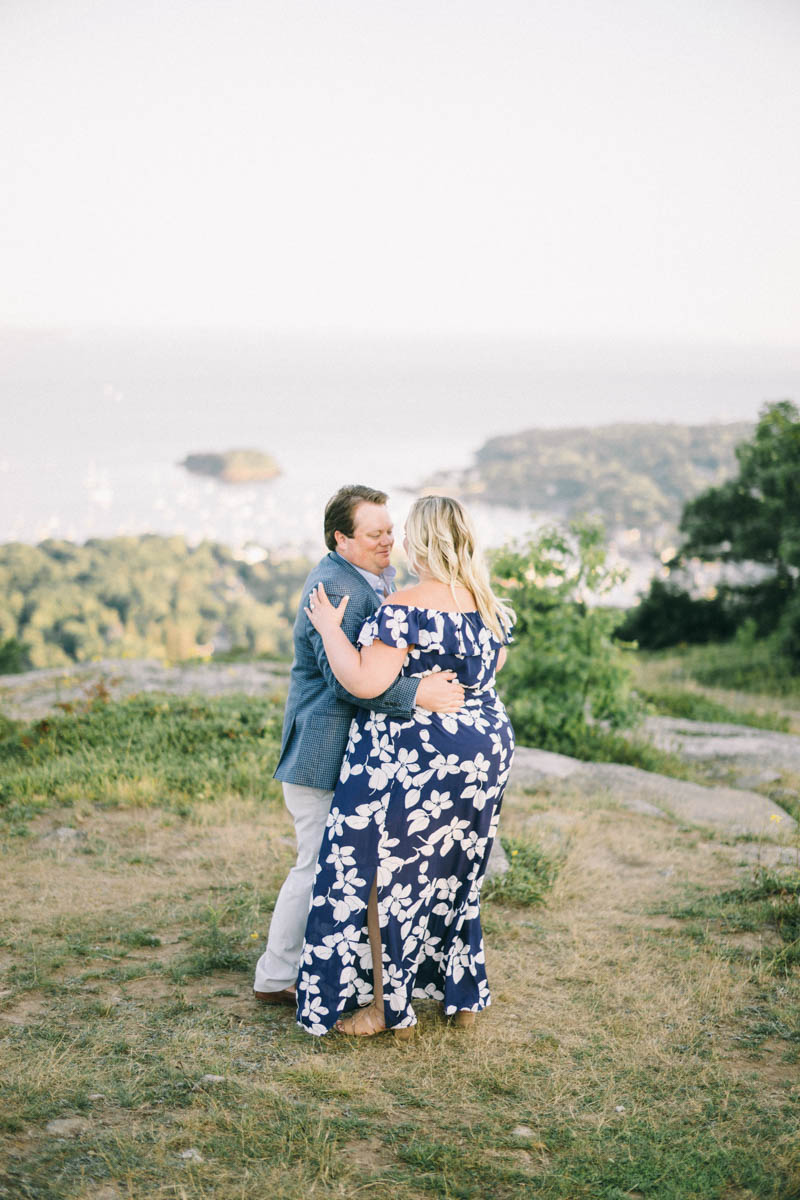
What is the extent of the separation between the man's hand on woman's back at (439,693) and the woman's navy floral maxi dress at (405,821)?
38 mm

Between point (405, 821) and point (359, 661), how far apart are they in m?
0.68

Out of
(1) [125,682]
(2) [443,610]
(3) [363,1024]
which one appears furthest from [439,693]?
(1) [125,682]

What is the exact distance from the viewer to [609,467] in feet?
179

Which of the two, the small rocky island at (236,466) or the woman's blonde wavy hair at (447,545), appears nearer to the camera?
the woman's blonde wavy hair at (447,545)

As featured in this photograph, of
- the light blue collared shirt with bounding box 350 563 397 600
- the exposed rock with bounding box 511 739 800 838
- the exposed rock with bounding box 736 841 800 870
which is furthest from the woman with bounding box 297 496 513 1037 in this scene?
the exposed rock with bounding box 511 739 800 838

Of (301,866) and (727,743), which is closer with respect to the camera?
(301,866)

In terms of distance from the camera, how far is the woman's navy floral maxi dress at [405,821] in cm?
360

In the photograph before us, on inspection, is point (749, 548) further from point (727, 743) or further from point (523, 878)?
point (523, 878)

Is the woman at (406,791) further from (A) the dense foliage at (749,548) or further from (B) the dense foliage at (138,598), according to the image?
(B) the dense foliage at (138,598)

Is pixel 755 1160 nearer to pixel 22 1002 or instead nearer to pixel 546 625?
pixel 22 1002

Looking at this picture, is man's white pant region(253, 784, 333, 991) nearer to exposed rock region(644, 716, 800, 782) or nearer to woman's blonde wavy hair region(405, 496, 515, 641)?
woman's blonde wavy hair region(405, 496, 515, 641)

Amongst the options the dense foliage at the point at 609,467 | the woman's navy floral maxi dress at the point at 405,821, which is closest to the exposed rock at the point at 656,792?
the woman's navy floral maxi dress at the point at 405,821

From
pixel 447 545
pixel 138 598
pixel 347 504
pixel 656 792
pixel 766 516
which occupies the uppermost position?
pixel 766 516

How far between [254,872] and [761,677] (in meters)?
14.4
